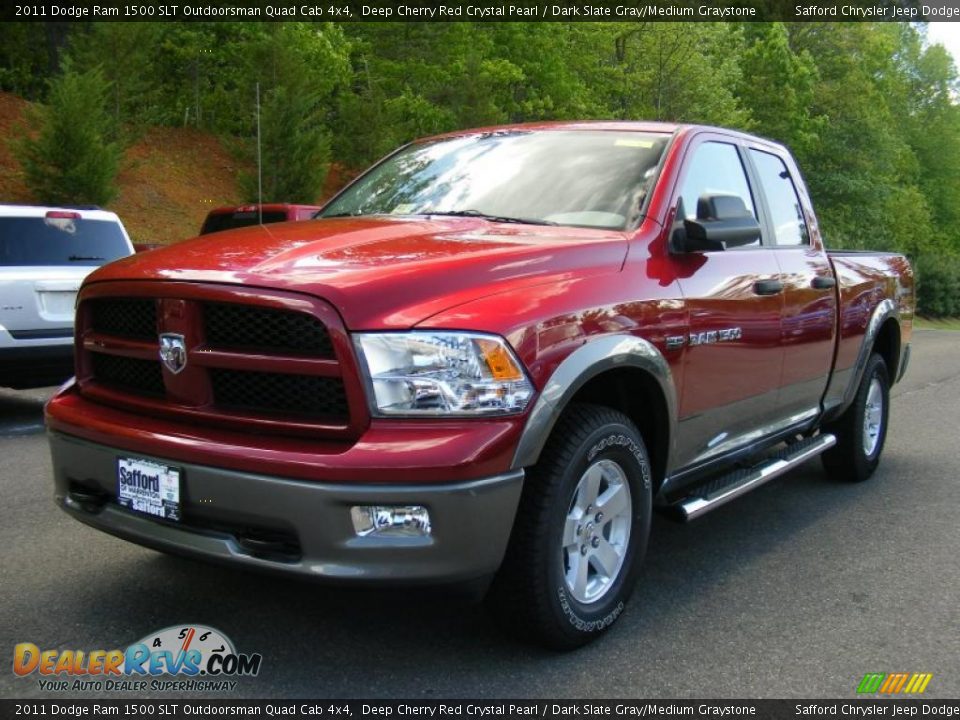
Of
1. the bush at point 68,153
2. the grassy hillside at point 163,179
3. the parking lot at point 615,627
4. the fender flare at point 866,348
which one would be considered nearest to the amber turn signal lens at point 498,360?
the parking lot at point 615,627

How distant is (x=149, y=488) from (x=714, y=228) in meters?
2.26

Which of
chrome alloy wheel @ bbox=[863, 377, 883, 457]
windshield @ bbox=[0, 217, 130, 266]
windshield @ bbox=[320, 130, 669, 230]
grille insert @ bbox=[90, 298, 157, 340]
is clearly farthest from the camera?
windshield @ bbox=[0, 217, 130, 266]

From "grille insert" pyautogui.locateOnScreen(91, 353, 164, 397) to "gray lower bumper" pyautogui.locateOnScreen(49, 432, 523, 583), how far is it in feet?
1.26

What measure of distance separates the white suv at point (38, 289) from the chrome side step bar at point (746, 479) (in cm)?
501

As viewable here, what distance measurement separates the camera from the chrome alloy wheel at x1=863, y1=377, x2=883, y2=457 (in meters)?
6.09

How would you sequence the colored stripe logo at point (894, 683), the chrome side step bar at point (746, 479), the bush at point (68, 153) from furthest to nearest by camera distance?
the bush at point (68, 153)
the chrome side step bar at point (746, 479)
the colored stripe logo at point (894, 683)

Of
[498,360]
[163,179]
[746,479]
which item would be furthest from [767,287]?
[163,179]

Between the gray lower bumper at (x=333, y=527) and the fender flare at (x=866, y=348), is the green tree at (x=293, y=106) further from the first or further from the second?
the gray lower bumper at (x=333, y=527)

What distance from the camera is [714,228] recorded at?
3799mm

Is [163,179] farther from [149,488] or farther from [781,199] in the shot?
[149,488]

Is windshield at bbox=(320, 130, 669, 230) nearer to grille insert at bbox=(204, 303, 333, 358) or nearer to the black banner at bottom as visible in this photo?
grille insert at bbox=(204, 303, 333, 358)

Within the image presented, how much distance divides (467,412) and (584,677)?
100 centimetres

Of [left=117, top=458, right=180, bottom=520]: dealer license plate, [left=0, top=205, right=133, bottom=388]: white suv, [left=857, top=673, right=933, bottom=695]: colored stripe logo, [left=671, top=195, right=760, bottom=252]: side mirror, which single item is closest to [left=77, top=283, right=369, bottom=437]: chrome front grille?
[left=117, top=458, right=180, bottom=520]: dealer license plate

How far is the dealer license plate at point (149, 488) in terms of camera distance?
9.87 feet
